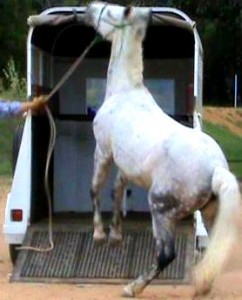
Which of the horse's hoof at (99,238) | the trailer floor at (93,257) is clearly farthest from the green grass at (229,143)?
the horse's hoof at (99,238)

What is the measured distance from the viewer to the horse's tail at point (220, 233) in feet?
27.8

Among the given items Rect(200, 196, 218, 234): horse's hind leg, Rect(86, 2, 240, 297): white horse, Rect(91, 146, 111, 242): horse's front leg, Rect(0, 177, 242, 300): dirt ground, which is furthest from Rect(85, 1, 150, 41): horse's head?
Rect(0, 177, 242, 300): dirt ground

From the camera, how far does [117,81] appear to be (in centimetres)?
1012

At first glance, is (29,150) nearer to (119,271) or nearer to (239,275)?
(119,271)

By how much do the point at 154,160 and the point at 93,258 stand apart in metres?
1.55

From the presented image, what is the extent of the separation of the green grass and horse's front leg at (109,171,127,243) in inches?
670

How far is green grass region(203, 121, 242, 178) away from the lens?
3033 cm

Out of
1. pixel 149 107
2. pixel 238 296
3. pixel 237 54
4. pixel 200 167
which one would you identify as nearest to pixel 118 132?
pixel 149 107

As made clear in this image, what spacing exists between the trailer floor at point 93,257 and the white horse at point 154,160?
248mm

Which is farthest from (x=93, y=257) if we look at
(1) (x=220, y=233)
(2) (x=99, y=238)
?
(1) (x=220, y=233)

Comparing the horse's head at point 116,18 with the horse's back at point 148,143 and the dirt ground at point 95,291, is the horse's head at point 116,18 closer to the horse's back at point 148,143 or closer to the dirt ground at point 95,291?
the horse's back at point 148,143

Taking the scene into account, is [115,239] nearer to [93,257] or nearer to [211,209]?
[93,257]

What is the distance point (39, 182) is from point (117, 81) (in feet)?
6.01

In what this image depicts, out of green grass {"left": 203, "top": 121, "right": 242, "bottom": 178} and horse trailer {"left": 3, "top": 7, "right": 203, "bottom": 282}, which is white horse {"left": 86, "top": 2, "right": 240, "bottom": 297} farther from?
green grass {"left": 203, "top": 121, "right": 242, "bottom": 178}
